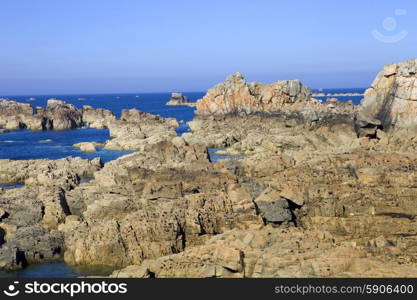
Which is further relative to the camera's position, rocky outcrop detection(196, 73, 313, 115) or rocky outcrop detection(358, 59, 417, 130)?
rocky outcrop detection(196, 73, 313, 115)

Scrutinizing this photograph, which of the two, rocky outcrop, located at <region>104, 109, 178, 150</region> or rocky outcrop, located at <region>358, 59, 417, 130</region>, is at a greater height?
rocky outcrop, located at <region>358, 59, 417, 130</region>

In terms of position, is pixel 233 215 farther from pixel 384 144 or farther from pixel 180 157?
pixel 384 144

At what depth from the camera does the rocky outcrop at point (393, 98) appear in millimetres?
59750

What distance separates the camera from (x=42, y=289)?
1473 cm

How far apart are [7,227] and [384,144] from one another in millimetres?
37727

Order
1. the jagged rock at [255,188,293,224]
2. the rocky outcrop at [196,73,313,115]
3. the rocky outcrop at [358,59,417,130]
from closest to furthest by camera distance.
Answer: the jagged rock at [255,188,293,224], the rocky outcrop at [358,59,417,130], the rocky outcrop at [196,73,313,115]

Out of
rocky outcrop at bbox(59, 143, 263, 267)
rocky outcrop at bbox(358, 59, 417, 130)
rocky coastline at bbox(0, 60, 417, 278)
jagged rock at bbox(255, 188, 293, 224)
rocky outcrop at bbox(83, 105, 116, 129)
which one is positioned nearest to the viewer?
rocky coastline at bbox(0, 60, 417, 278)

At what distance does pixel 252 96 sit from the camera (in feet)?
290

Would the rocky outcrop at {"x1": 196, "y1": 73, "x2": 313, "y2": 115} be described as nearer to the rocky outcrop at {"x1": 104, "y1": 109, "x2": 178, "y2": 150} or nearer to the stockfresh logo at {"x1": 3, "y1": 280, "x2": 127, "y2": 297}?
the rocky outcrop at {"x1": 104, "y1": 109, "x2": 178, "y2": 150}

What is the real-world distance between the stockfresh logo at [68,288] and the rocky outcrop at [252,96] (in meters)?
71.3

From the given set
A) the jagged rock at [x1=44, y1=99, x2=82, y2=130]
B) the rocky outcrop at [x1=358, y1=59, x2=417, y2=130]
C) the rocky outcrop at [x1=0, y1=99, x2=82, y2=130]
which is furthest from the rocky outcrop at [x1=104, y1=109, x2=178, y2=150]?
the rocky outcrop at [x1=358, y1=59, x2=417, y2=130]

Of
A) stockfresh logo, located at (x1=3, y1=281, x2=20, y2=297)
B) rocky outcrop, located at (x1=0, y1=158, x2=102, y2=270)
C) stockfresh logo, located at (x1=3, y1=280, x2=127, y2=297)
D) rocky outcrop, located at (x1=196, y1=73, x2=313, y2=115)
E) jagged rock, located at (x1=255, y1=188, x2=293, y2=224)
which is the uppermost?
rocky outcrop, located at (x1=196, y1=73, x2=313, y2=115)

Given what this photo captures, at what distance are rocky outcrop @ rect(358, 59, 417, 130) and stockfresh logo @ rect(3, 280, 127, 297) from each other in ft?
167

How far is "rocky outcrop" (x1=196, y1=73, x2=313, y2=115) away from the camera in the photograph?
286ft
